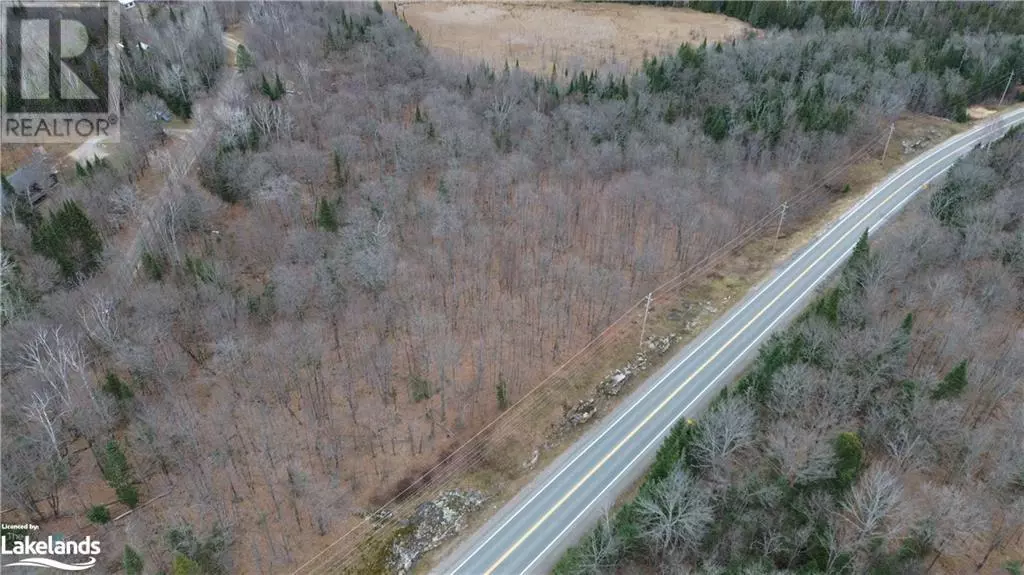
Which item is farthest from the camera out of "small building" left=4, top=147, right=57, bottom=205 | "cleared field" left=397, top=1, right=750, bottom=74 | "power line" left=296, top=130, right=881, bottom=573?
"cleared field" left=397, top=1, right=750, bottom=74

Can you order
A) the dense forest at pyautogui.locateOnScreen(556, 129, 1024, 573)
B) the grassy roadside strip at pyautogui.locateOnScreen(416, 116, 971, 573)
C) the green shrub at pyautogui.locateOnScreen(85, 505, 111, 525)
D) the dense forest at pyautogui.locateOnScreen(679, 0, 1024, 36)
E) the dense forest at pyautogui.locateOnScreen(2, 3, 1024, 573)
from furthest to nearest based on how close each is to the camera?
the dense forest at pyautogui.locateOnScreen(679, 0, 1024, 36) < the grassy roadside strip at pyautogui.locateOnScreen(416, 116, 971, 573) < the dense forest at pyautogui.locateOnScreen(2, 3, 1024, 573) < the green shrub at pyautogui.locateOnScreen(85, 505, 111, 525) < the dense forest at pyautogui.locateOnScreen(556, 129, 1024, 573)

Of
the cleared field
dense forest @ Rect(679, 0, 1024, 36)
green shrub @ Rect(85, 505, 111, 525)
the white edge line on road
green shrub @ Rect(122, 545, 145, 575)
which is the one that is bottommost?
green shrub @ Rect(85, 505, 111, 525)

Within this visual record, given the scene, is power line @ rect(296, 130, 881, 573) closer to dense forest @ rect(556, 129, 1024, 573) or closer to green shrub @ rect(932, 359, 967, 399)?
dense forest @ rect(556, 129, 1024, 573)

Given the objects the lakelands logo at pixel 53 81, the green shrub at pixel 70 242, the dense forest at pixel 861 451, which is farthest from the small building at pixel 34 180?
the dense forest at pixel 861 451

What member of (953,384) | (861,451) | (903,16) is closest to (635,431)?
(861,451)

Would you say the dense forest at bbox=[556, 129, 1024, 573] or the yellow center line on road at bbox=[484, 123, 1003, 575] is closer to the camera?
the dense forest at bbox=[556, 129, 1024, 573]

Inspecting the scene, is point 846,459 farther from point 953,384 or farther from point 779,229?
point 779,229

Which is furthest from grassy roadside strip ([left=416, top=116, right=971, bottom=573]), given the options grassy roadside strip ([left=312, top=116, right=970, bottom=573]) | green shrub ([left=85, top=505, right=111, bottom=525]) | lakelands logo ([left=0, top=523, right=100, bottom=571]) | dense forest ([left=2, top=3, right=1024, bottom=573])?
lakelands logo ([left=0, top=523, right=100, bottom=571])
